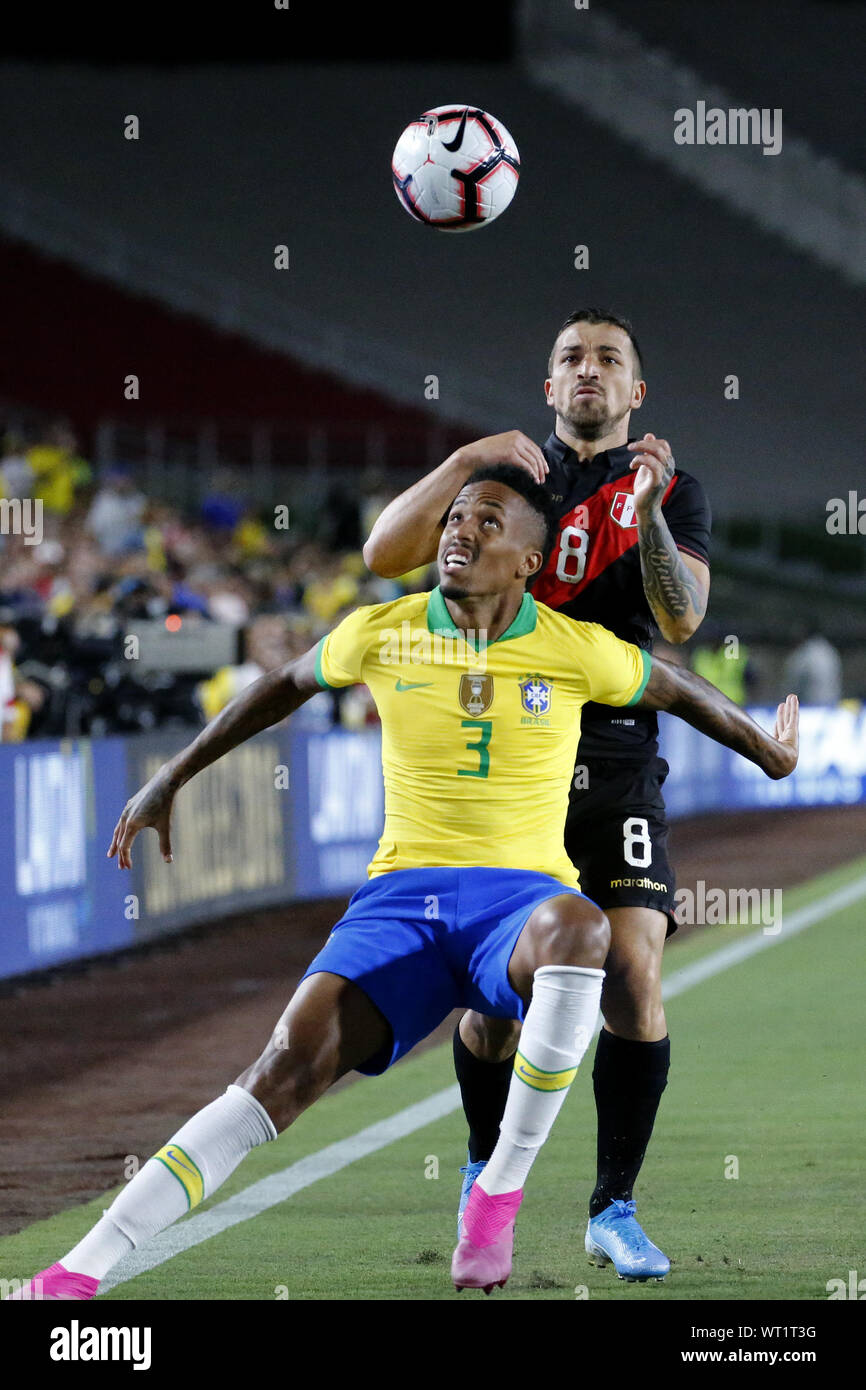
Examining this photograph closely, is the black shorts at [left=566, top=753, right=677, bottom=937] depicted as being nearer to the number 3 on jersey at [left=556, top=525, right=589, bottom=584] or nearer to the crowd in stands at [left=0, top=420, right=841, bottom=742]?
the number 3 on jersey at [left=556, top=525, right=589, bottom=584]

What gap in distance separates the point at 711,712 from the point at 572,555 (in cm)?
61

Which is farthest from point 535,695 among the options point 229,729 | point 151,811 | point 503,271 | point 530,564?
point 503,271

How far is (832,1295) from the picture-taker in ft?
14.8

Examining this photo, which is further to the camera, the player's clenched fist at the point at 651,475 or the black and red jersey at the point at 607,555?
Result: the black and red jersey at the point at 607,555

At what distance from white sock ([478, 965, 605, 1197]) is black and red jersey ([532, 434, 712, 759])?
101 cm

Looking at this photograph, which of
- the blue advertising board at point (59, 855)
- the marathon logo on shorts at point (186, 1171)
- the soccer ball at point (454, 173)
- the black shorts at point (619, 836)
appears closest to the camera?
the marathon logo on shorts at point (186, 1171)

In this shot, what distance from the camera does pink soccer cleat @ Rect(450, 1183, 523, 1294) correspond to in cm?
437

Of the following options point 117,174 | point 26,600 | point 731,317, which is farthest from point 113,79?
point 26,600

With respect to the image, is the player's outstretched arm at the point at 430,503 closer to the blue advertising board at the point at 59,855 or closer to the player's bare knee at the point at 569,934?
the player's bare knee at the point at 569,934

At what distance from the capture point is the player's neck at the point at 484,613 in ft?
15.3

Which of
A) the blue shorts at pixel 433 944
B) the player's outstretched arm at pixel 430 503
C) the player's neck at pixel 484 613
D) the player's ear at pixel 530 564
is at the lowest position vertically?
the blue shorts at pixel 433 944

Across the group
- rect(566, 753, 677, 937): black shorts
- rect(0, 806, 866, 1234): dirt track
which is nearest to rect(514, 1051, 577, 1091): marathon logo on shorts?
rect(566, 753, 677, 937): black shorts

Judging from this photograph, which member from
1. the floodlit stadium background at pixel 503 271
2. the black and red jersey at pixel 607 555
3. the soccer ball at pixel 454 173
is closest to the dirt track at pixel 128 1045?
the black and red jersey at pixel 607 555

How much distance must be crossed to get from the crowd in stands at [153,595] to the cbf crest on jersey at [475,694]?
722cm
